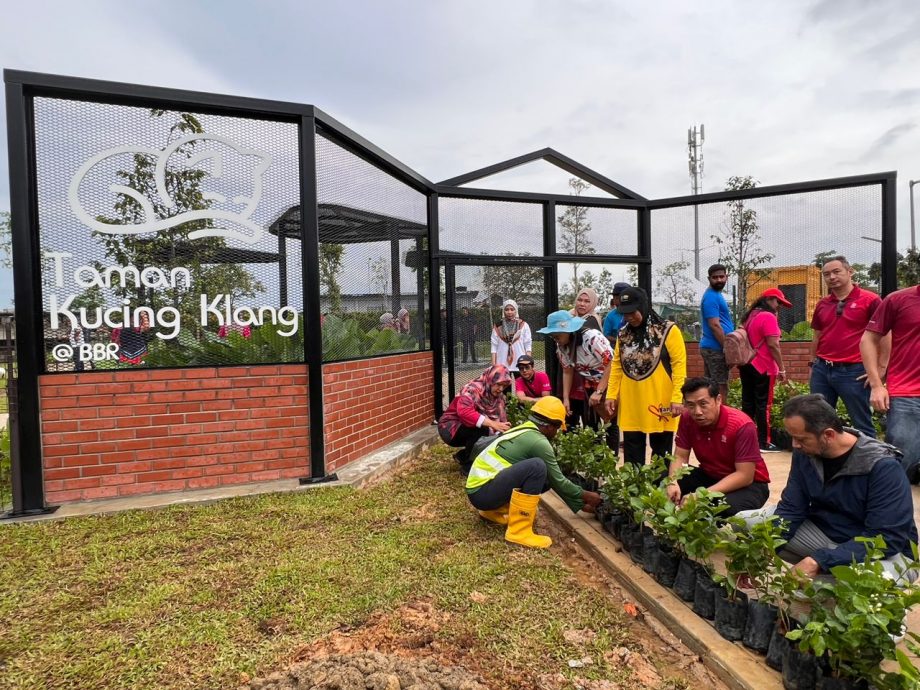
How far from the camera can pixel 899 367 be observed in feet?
10.9

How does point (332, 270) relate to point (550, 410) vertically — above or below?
above

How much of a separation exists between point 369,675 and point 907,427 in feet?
10.8

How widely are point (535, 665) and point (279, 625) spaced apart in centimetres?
120

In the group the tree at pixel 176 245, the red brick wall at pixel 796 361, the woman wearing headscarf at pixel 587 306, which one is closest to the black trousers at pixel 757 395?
the woman wearing headscarf at pixel 587 306

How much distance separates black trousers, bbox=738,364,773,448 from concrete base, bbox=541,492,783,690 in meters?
2.88

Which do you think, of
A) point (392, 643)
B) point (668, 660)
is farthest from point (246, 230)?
point (668, 660)

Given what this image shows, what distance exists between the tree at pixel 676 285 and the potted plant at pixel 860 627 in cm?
678

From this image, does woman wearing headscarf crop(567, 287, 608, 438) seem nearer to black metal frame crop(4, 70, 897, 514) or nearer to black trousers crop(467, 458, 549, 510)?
black trousers crop(467, 458, 549, 510)

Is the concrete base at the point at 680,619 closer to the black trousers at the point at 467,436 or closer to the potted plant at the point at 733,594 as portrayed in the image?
the potted plant at the point at 733,594

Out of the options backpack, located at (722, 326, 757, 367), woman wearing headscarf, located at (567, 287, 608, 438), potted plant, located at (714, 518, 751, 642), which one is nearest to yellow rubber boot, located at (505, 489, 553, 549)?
potted plant, located at (714, 518, 751, 642)

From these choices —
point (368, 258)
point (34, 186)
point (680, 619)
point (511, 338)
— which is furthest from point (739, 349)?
point (34, 186)

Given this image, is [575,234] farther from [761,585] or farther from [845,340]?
[761,585]

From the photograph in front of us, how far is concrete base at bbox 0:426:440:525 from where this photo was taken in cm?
407

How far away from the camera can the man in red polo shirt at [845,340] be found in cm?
412
